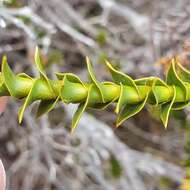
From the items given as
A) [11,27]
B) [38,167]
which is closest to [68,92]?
[11,27]

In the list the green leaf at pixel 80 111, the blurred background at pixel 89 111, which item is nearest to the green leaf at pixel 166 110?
the green leaf at pixel 80 111

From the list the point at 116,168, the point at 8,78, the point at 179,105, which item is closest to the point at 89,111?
the point at 116,168

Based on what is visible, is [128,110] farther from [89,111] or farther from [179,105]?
[89,111]

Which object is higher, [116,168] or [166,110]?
[166,110]

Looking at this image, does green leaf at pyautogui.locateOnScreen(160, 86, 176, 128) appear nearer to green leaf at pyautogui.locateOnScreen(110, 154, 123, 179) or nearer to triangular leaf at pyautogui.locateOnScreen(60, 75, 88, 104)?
triangular leaf at pyautogui.locateOnScreen(60, 75, 88, 104)

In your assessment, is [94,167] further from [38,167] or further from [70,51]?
[70,51]

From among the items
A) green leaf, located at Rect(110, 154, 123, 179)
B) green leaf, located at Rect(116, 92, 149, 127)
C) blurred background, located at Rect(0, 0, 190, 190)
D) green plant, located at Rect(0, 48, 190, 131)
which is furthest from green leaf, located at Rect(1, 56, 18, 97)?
green leaf, located at Rect(110, 154, 123, 179)
